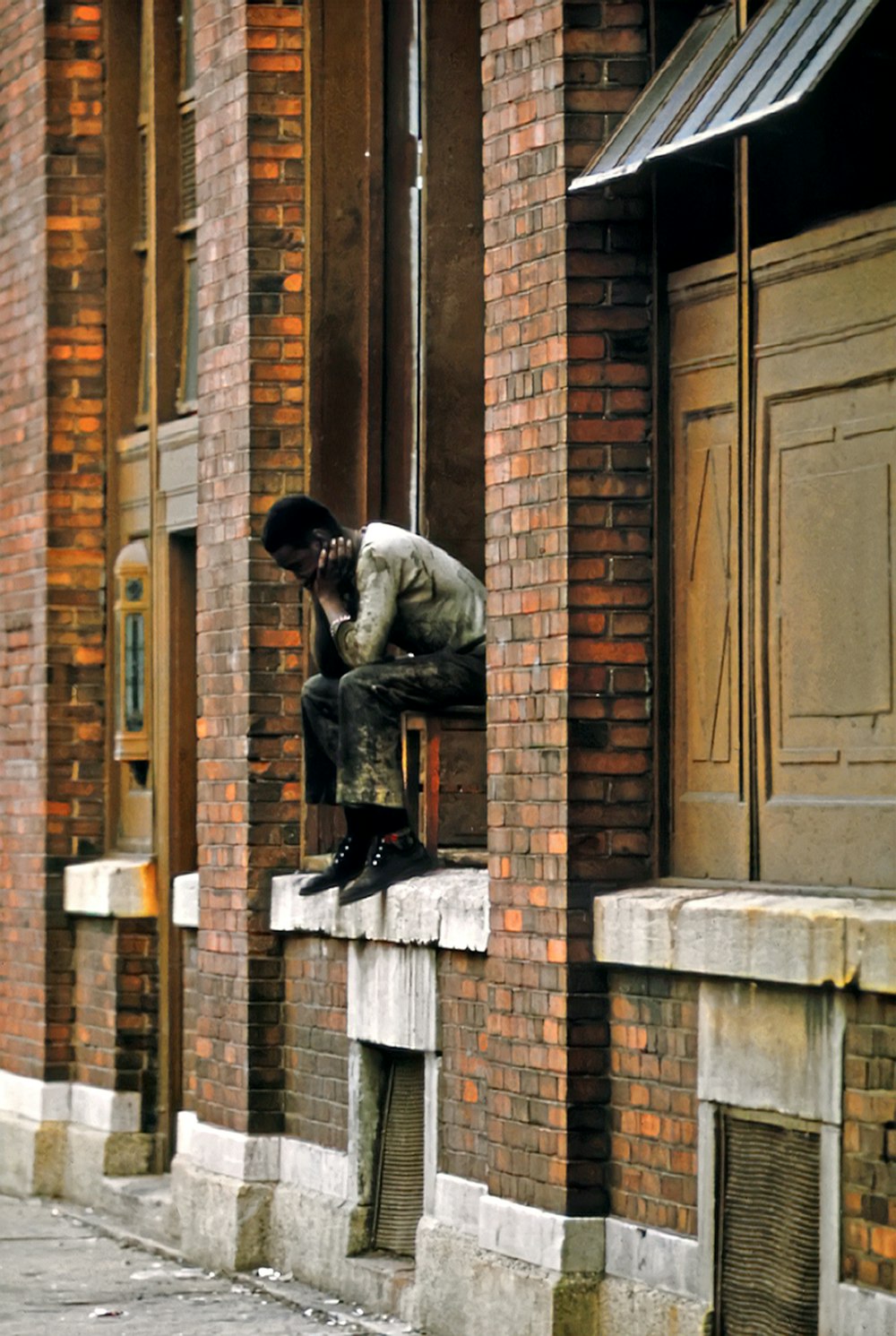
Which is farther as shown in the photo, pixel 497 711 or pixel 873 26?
pixel 497 711

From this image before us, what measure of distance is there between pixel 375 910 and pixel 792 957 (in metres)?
2.91

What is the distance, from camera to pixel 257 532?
11.1 metres

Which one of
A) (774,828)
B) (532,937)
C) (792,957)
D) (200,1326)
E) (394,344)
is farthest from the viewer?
(394,344)

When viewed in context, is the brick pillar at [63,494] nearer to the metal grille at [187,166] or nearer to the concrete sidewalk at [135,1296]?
the metal grille at [187,166]

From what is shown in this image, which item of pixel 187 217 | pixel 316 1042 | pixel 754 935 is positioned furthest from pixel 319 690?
pixel 187 217

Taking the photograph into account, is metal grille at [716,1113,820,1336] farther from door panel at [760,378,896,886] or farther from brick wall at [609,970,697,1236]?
door panel at [760,378,896,886]

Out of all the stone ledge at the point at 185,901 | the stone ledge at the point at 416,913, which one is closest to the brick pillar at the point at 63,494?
the stone ledge at the point at 185,901

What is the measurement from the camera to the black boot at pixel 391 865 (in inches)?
391

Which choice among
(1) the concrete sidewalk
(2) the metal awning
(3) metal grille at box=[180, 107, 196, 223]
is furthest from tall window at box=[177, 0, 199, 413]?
(2) the metal awning

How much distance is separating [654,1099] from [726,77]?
306 centimetres

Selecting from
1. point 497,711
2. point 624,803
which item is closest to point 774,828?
point 624,803

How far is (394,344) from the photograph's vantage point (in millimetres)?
11023

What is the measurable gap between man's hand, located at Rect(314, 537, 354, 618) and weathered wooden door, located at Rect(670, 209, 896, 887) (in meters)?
1.56

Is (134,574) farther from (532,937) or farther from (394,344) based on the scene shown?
(532,937)
